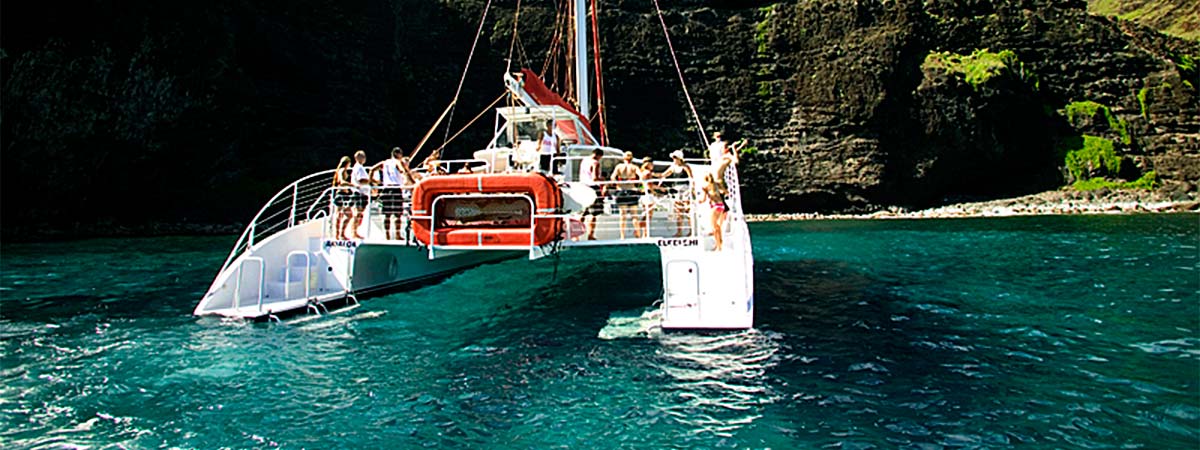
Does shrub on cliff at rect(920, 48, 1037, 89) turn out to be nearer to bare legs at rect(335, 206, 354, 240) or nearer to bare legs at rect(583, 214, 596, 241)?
bare legs at rect(583, 214, 596, 241)

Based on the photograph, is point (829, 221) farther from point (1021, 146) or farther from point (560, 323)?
point (560, 323)

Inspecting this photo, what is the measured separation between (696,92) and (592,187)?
36.9m

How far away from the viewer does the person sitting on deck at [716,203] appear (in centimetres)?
999

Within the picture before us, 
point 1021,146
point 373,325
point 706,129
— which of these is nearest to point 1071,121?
point 1021,146

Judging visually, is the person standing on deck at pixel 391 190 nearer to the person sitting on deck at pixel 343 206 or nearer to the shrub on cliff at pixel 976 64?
the person sitting on deck at pixel 343 206

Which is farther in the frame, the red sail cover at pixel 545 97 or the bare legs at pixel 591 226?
the red sail cover at pixel 545 97

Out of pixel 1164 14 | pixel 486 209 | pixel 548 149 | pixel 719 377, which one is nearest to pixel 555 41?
pixel 548 149

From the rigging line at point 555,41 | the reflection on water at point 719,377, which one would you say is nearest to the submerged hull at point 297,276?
the reflection on water at point 719,377

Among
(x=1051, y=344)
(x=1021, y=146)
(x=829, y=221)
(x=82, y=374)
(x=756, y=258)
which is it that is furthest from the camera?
(x=1021, y=146)

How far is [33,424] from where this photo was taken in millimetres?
6359

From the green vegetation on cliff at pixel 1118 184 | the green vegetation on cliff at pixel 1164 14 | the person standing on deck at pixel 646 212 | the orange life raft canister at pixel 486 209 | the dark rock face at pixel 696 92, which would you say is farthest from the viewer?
the green vegetation on cliff at pixel 1164 14

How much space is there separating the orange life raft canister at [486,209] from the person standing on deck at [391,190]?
37.4 inches

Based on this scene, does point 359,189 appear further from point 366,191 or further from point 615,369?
point 615,369

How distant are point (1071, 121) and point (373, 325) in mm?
51369
